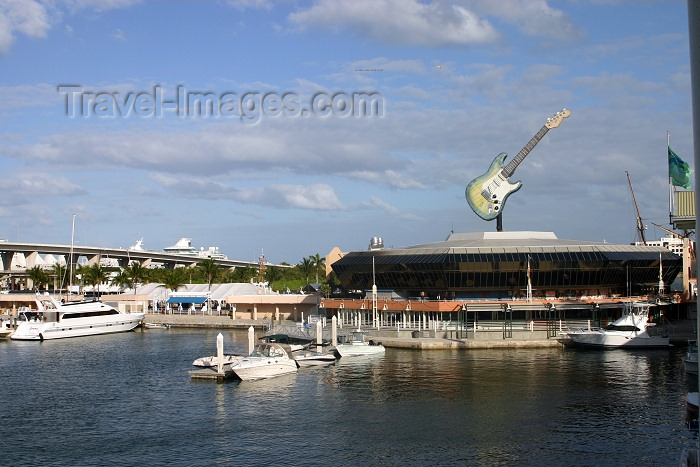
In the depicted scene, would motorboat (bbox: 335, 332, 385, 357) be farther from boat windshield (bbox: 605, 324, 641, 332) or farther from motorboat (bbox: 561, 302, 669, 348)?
boat windshield (bbox: 605, 324, 641, 332)

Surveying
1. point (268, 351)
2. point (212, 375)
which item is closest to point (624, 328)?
point (268, 351)

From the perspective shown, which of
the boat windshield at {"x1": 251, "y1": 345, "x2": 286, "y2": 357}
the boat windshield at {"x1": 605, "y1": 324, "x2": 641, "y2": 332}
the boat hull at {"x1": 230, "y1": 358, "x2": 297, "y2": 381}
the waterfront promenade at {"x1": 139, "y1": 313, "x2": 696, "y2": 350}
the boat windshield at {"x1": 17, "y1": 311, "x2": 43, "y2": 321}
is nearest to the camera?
the boat hull at {"x1": 230, "y1": 358, "x2": 297, "y2": 381}

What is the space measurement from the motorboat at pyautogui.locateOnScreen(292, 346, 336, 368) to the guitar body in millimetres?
48734

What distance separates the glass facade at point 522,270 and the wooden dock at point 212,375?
47.4 m

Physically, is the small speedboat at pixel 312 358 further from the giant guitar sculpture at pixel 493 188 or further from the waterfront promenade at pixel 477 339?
the giant guitar sculpture at pixel 493 188

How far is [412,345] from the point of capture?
9062 centimetres

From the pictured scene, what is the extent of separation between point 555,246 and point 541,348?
83.9 ft

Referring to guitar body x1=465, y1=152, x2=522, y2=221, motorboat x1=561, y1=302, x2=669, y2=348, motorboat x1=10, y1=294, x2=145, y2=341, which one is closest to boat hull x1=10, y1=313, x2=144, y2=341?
motorboat x1=10, y1=294, x2=145, y2=341

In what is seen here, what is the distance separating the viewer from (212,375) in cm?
6812

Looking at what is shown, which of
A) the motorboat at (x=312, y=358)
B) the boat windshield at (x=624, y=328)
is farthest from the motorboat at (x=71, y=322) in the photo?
the boat windshield at (x=624, y=328)

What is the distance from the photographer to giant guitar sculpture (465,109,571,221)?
11981 centimetres

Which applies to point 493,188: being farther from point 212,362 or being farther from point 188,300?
point 188,300

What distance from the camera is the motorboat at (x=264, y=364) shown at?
67.6 meters

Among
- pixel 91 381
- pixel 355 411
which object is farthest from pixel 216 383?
pixel 355 411
